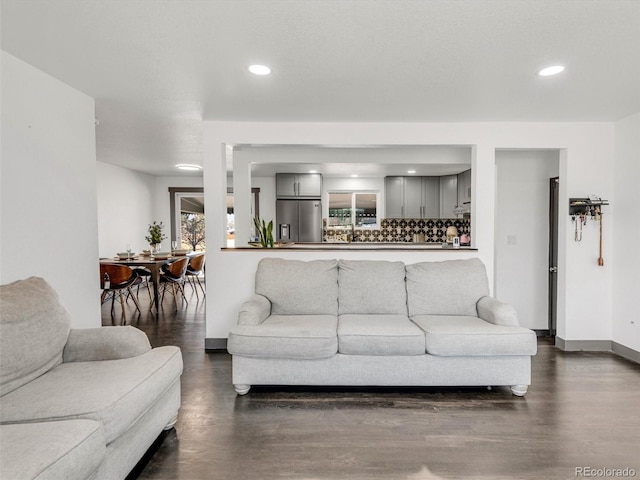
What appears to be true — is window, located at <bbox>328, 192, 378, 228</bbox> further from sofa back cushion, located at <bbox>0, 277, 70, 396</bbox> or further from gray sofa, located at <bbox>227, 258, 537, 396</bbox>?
sofa back cushion, located at <bbox>0, 277, 70, 396</bbox>

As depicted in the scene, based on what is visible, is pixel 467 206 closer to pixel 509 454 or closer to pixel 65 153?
pixel 509 454

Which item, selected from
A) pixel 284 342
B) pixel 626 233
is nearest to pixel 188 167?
pixel 284 342

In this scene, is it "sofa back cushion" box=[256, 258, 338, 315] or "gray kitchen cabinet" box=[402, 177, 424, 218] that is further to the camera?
"gray kitchen cabinet" box=[402, 177, 424, 218]

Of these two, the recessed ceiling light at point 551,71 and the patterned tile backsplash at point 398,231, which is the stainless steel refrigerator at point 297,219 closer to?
the patterned tile backsplash at point 398,231

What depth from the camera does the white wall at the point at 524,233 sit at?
4.30m

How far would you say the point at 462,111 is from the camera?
11.4 feet

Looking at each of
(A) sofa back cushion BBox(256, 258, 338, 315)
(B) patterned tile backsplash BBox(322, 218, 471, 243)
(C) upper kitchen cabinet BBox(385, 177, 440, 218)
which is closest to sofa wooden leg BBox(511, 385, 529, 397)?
(A) sofa back cushion BBox(256, 258, 338, 315)

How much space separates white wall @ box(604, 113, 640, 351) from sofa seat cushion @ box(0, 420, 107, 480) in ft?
14.7

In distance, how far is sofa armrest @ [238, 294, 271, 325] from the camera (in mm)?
2839

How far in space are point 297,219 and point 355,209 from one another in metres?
1.51

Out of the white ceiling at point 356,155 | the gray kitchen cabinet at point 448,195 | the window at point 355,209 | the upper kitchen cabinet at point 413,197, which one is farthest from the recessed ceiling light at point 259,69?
the window at point 355,209

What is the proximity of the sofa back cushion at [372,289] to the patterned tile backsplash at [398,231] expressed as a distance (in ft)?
14.0

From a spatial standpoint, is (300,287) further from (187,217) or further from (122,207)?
(187,217)

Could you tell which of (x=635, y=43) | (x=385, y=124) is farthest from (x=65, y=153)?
(x=635, y=43)
